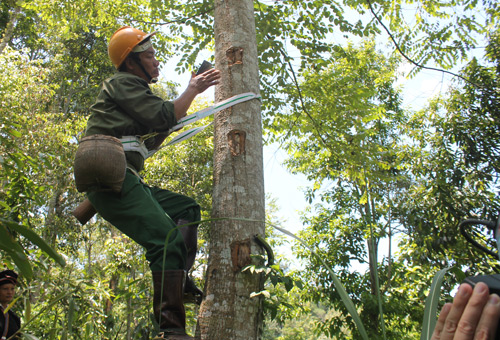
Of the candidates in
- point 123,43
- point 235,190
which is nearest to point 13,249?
point 235,190

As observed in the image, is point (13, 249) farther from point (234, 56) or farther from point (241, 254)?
point (234, 56)

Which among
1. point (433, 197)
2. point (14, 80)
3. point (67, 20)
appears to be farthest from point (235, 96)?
point (14, 80)

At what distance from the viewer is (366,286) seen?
348 inches

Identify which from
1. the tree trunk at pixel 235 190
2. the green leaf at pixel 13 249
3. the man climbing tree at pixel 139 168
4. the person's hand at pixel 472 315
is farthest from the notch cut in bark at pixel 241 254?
the person's hand at pixel 472 315

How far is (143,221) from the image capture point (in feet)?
6.16

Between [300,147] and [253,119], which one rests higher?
[300,147]

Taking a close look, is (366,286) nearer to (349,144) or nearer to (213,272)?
(349,144)

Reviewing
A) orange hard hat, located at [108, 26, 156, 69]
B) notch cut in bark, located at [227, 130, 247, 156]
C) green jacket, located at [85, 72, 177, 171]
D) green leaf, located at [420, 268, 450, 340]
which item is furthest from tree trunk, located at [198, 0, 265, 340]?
green leaf, located at [420, 268, 450, 340]

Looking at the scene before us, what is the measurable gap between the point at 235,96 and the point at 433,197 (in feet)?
17.8

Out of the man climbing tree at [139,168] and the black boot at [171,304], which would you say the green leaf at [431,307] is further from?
the black boot at [171,304]

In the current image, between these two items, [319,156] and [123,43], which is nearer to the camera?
[123,43]

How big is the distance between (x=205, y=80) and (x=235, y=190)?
0.72m

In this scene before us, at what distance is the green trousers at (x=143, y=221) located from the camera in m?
1.84

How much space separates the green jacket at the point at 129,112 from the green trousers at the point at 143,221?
0.25 meters
